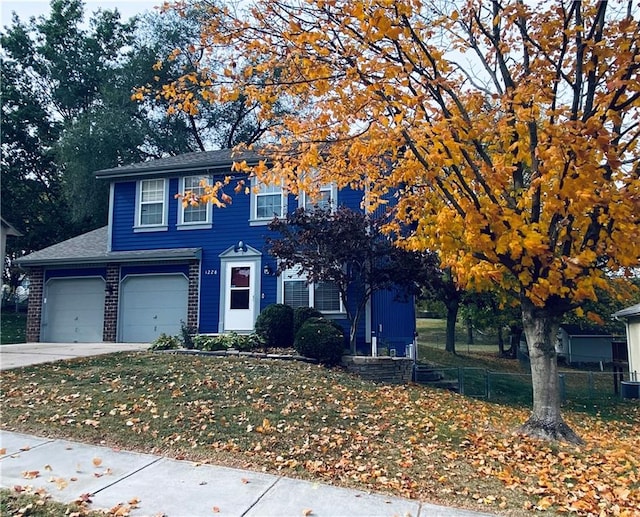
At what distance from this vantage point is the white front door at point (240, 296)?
15.4 m

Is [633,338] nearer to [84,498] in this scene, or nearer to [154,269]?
[154,269]

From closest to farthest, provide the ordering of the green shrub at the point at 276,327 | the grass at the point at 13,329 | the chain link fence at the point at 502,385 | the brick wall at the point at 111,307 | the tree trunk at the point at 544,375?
1. the tree trunk at the point at 544,375
2. the green shrub at the point at 276,327
3. the chain link fence at the point at 502,385
4. the brick wall at the point at 111,307
5. the grass at the point at 13,329

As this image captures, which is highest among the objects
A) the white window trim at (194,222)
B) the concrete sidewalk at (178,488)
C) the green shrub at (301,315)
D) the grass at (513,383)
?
the white window trim at (194,222)

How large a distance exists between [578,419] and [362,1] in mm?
9376

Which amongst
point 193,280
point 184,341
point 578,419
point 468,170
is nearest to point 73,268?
point 193,280

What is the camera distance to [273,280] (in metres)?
15.3

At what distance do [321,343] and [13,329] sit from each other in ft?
63.2

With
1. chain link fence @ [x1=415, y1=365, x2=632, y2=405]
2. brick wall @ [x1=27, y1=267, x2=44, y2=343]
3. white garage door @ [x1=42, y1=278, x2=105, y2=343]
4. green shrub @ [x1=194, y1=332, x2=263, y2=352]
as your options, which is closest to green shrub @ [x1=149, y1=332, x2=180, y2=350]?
green shrub @ [x1=194, y1=332, x2=263, y2=352]

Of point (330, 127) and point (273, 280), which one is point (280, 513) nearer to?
point (330, 127)

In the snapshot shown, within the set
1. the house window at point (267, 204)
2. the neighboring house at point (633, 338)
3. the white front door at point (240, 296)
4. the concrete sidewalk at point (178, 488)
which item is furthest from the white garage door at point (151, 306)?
the neighboring house at point (633, 338)

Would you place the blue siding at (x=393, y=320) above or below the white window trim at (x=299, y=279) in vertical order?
below

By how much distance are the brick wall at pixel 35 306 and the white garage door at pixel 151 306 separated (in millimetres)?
3270

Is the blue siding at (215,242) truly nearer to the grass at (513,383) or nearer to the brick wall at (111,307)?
the brick wall at (111,307)

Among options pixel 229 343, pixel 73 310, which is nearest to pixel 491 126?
pixel 229 343
